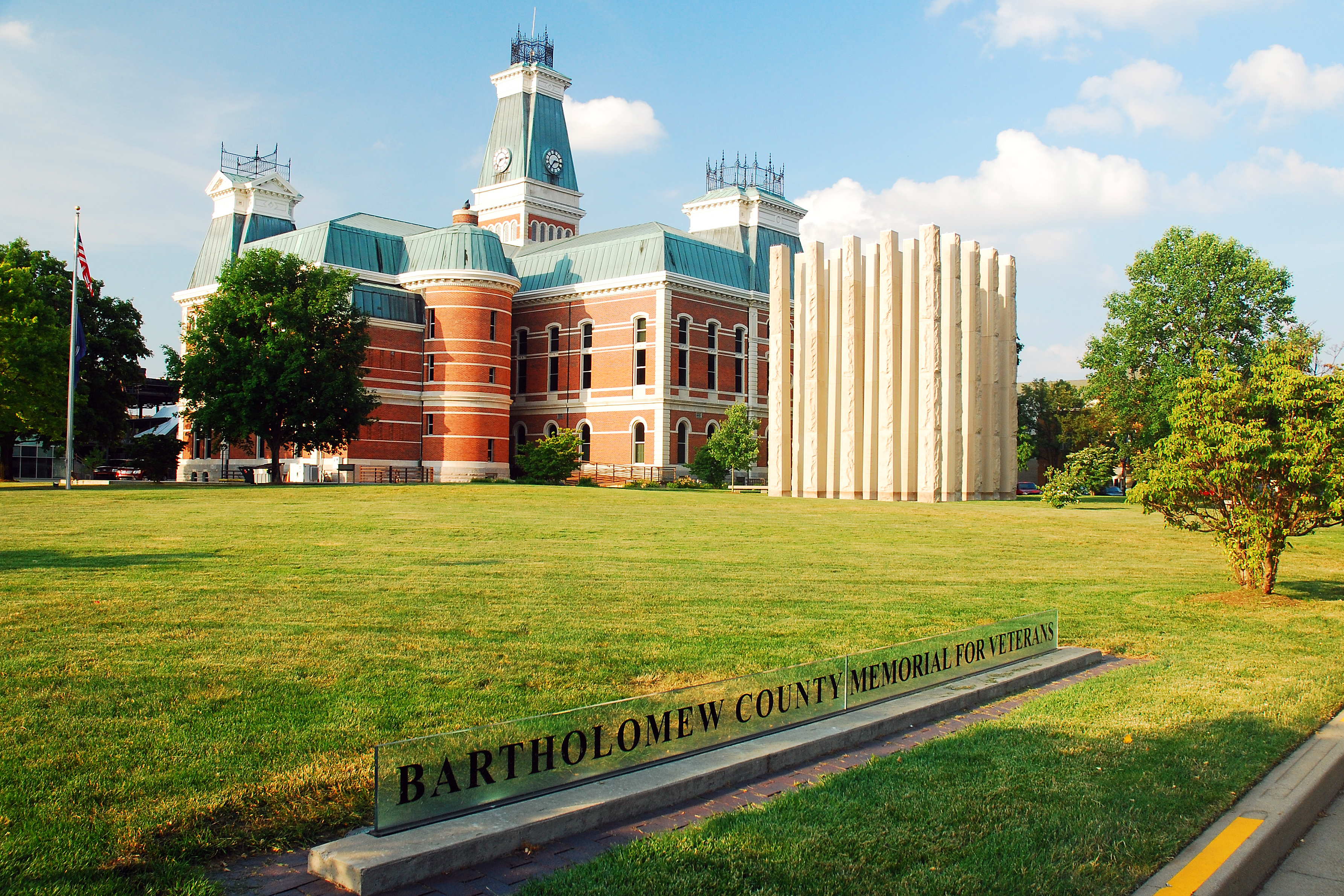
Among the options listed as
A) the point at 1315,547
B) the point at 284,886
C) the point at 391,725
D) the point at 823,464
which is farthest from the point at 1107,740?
the point at 823,464

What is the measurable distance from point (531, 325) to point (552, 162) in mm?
15031

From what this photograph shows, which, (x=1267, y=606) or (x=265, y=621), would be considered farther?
(x=1267, y=606)

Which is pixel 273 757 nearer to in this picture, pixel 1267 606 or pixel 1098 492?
pixel 1267 606

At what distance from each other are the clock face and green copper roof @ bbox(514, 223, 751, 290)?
27.8ft

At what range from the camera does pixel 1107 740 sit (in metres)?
6.65

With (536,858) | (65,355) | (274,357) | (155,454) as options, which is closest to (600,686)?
(536,858)

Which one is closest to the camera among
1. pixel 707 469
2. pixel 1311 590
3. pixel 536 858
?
pixel 536 858

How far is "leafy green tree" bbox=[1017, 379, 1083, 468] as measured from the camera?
7594cm

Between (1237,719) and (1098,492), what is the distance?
54.9m

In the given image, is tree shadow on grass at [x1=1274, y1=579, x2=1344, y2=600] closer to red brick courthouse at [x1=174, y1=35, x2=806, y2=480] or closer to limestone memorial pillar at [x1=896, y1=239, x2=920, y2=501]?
limestone memorial pillar at [x1=896, y1=239, x2=920, y2=501]

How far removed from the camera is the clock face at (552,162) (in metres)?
67.8

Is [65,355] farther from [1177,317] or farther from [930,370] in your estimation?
[1177,317]

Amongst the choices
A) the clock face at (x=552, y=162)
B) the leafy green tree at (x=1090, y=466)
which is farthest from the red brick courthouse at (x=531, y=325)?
the leafy green tree at (x=1090, y=466)

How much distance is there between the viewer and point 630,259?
5503cm
